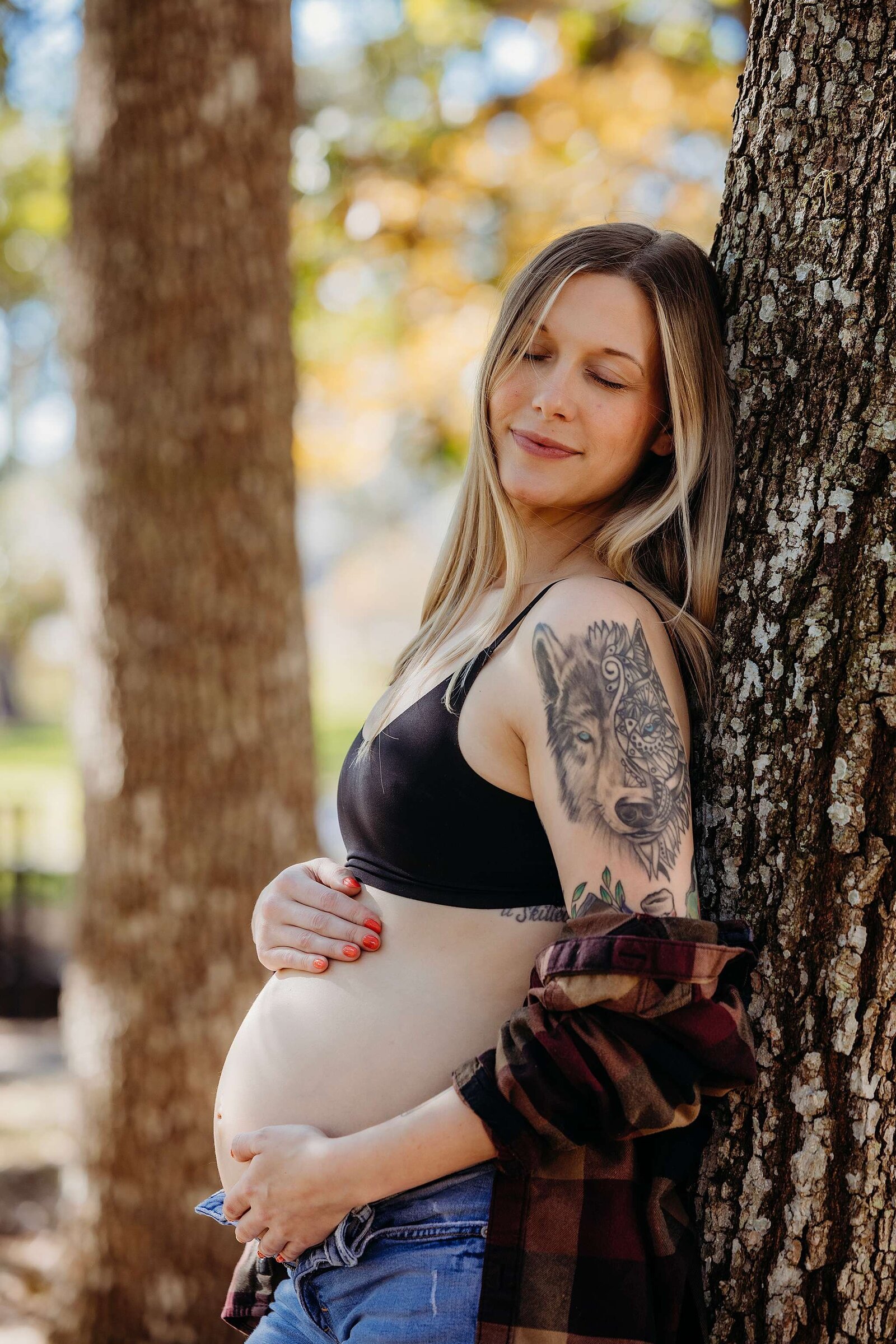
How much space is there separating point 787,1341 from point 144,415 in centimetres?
312

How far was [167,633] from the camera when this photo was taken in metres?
3.74

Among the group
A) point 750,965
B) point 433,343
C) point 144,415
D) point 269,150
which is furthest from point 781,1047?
point 433,343

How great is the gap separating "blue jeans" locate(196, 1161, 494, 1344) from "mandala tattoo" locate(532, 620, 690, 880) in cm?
50

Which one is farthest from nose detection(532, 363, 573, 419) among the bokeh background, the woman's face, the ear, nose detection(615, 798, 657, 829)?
the bokeh background

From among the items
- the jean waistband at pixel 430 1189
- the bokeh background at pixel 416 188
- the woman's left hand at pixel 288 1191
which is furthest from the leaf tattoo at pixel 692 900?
the bokeh background at pixel 416 188

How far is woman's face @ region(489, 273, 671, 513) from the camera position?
1.81 m

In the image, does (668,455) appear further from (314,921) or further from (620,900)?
(314,921)

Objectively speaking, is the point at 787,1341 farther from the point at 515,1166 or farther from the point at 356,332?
the point at 356,332

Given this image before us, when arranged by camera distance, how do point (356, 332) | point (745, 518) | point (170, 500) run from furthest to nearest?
1. point (356, 332)
2. point (170, 500)
3. point (745, 518)

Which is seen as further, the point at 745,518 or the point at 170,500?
the point at 170,500

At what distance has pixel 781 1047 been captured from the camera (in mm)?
1618

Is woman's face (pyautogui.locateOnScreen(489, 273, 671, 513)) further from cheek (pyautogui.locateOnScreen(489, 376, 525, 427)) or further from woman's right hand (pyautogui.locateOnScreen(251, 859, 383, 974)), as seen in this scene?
woman's right hand (pyautogui.locateOnScreen(251, 859, 383, 974))

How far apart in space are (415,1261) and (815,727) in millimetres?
908

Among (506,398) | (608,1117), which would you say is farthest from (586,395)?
(608,1117)
